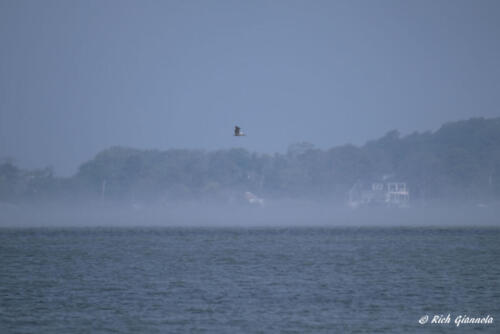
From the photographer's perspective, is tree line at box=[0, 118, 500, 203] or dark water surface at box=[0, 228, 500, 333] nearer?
dark water surface at box=[0, 228, 500, 333]

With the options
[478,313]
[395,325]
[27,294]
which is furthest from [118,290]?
[478,313]

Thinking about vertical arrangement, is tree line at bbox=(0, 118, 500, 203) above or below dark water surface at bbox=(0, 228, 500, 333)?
above

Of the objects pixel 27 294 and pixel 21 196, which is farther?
pixel 21 196

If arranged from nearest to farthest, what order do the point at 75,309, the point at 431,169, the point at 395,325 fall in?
the point at 395,325
the point at 75,309
the point at 431,169

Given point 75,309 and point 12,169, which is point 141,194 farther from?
point 75,309

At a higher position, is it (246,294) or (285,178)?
(285,178)

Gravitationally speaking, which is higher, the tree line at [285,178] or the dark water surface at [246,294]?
the tree line at [285,178]

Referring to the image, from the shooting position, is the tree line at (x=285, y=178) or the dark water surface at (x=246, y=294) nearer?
the dark water surface at (x=246, y=294)

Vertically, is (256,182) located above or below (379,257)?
above

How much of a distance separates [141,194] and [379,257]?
147m

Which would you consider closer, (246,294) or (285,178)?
(246,294)

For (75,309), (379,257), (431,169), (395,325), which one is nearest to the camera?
(395,325)

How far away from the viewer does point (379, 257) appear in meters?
57.2

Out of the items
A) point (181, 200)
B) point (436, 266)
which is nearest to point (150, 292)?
point (436, 266)
